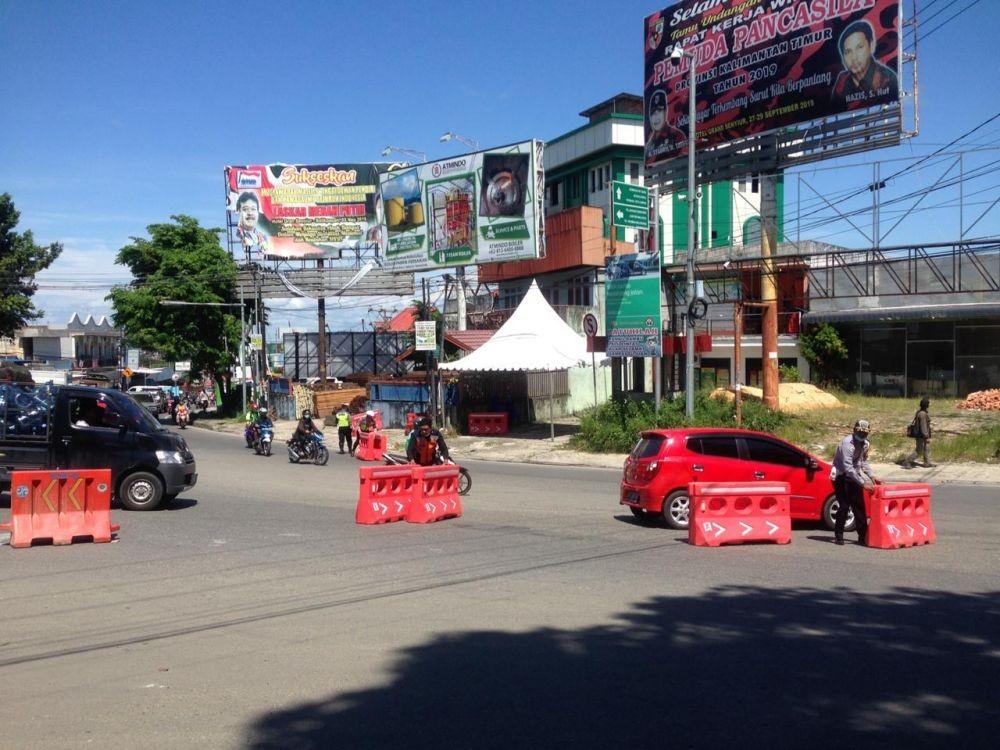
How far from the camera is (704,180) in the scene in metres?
29.8

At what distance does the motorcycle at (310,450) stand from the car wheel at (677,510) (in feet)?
44.8

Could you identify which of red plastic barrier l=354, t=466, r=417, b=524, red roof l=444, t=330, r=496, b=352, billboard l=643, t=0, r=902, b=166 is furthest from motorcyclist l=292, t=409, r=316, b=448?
billboard l=643, t=0, r=902, b=166

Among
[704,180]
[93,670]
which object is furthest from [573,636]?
[704,180]

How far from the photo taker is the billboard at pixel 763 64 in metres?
24.2

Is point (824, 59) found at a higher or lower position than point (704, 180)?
higher

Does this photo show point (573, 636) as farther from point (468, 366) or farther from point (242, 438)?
point (242, 438)

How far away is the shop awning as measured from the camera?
32594 mm

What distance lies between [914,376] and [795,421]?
37.7 ft

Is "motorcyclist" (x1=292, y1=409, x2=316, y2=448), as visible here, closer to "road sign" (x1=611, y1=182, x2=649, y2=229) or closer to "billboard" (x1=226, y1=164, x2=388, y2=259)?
"road sign" (x1=611, y1=182, x2=649, y2=229)

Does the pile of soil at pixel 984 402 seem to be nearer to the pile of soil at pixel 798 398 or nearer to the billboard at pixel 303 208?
the pile of soil at pixel 798 398

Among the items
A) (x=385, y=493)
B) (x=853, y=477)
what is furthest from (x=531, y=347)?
(x=853, y=477)

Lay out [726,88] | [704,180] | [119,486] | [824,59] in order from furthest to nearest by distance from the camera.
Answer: [704,180], [726,88], [824,59], [119,486]

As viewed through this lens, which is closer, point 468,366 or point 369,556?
point 369,556

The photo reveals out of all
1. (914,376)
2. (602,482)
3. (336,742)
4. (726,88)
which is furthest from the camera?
(914,376)
